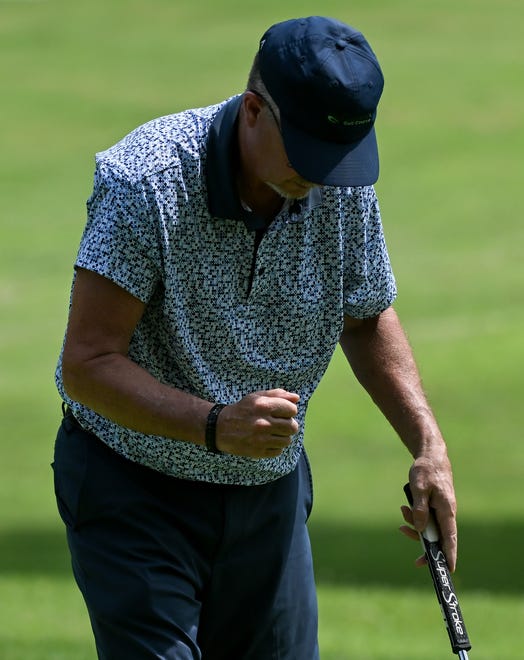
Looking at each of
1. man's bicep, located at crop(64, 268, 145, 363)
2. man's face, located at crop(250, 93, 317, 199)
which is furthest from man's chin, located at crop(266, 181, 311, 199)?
man's bicep, located at crop(64, 268, 145, 363)

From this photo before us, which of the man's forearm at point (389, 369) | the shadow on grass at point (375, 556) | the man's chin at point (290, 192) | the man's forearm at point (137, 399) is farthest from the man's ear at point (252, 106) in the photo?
the shadow on grass at point (375, 556)

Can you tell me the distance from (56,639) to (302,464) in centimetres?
305

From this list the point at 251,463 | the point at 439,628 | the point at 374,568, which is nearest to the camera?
the point at 251,463

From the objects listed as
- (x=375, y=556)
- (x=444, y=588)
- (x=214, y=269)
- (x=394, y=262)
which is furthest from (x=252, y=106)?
(x=394, y=262)

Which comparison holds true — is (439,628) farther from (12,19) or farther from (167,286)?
(12,19)

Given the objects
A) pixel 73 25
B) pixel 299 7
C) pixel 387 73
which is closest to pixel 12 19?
pixel 73 25

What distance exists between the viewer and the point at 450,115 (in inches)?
744

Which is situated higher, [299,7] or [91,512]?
[91,512]

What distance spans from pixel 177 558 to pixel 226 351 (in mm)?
502

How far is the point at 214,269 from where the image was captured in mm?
3418

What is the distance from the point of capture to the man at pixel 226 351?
3.24 meters

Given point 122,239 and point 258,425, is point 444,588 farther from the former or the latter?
point 122,239

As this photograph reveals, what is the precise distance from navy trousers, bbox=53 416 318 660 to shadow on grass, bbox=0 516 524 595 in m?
4.19

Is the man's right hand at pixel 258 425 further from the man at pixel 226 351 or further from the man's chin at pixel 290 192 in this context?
the man's chin at pixel 290 192
